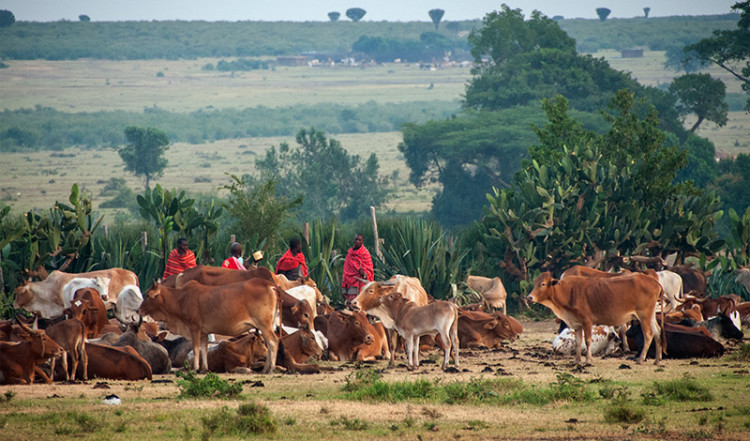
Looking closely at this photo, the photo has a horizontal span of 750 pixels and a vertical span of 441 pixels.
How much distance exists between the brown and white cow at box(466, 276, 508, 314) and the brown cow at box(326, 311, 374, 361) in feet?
15.6

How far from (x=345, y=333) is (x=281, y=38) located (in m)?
144

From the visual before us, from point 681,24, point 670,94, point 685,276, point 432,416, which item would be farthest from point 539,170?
point 681,24

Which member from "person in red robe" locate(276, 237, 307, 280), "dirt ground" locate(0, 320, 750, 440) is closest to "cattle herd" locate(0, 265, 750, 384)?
"dirt ground" locate(0, 320, 750, 440)

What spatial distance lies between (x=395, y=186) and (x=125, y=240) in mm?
39407

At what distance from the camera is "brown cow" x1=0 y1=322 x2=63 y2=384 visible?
1016 centimetres

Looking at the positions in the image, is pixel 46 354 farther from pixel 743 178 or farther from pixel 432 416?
pixel 743 178

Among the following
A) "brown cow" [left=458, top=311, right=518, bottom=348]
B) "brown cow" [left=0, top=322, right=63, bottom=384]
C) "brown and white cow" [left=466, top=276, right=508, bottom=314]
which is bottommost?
"brown and white cow" [left=466, top=276, right=508, bottom=314]

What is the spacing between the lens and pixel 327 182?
4750 cm

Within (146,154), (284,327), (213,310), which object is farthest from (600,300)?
(146,154)

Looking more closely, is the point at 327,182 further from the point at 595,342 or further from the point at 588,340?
the point at 588,340

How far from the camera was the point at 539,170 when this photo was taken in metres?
19.3

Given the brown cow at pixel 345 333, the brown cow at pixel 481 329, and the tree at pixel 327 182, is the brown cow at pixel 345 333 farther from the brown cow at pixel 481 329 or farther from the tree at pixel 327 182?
the tree at pixel 327 182

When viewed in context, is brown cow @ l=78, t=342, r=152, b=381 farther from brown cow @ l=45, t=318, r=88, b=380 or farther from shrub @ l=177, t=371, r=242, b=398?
shrub @ l=177, t=371, r=242, b=398

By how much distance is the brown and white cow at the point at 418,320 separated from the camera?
11.9 m
